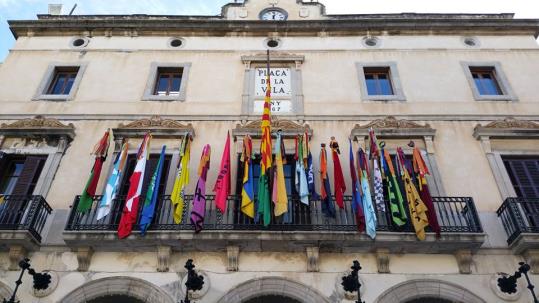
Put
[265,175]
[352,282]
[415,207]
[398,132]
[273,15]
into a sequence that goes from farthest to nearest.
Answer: [273,15] < [398,132] < [265,175] < [415,207] < [352,282]

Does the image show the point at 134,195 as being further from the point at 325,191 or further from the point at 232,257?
the point at 325,191

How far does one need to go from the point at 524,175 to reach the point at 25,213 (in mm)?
11781

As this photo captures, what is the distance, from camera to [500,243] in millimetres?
10383

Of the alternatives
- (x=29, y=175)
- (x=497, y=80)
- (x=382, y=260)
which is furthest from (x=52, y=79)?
(x=497, y=80)

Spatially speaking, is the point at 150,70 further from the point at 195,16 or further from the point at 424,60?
the point at 424,60

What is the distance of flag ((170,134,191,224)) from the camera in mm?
10328

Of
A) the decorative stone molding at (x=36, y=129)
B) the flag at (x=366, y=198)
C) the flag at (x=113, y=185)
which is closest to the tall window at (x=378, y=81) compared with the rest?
the flag at (x=366, y=198)

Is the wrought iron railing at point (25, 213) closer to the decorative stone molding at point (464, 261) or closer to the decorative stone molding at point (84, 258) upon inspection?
the decorative stone molding at point (84, 258)

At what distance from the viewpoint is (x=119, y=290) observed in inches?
386

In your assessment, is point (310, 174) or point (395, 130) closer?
point (310, 174)

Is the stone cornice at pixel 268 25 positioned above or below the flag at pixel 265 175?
above

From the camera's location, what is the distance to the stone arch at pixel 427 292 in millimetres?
9570

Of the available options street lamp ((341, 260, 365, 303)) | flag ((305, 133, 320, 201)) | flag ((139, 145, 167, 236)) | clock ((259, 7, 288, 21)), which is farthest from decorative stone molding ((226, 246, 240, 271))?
clock ((259, 7, 288, 21))

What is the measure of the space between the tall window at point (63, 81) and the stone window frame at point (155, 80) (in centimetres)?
239
